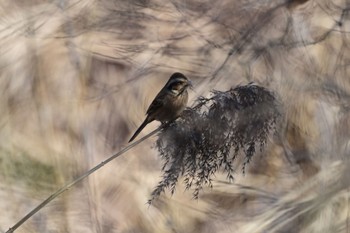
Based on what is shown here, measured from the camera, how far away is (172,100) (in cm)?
181

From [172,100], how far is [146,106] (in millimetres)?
543

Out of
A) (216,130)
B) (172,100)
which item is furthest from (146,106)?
(216,130)

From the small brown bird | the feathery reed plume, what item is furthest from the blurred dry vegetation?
the feathery reed plume

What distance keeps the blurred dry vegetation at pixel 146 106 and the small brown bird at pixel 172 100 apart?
0.39 meters

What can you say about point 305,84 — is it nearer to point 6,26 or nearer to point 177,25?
point 177,25

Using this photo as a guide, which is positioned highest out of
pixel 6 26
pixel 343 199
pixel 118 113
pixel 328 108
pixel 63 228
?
pixel 6 26

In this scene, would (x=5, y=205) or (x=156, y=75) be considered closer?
(x=5, y=205)

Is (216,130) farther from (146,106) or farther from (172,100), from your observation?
(146,106)

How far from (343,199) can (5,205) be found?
1.10m

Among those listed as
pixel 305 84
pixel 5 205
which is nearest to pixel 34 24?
pixel 5 205

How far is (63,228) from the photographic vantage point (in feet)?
7.31

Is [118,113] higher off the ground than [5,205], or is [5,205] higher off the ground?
[118,113]

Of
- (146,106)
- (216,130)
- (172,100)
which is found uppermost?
(146,106)

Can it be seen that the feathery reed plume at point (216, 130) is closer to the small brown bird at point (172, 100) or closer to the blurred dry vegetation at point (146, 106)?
the small brown bird at point (172, 100)
